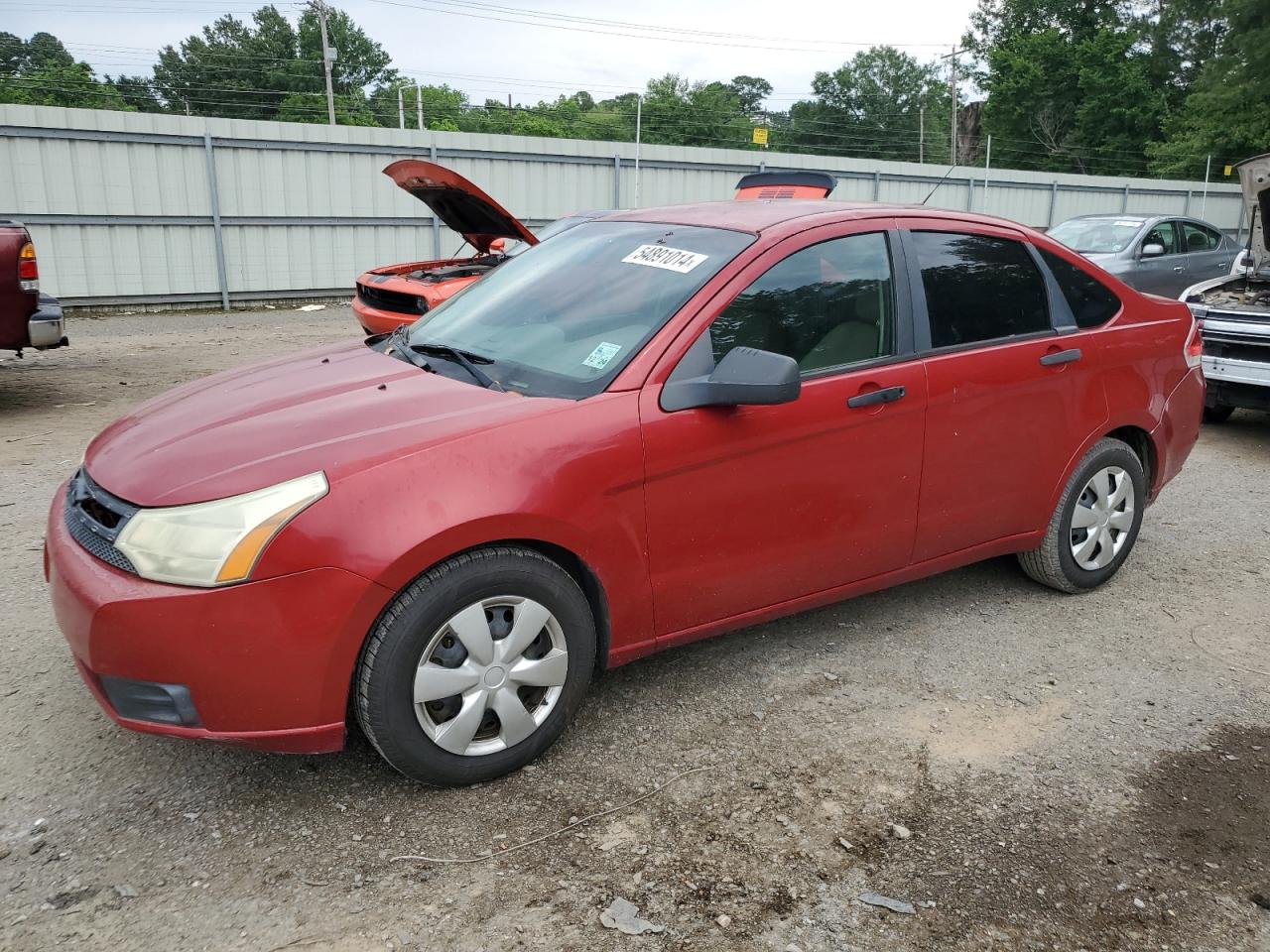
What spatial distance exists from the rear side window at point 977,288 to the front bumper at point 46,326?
6.57 meters

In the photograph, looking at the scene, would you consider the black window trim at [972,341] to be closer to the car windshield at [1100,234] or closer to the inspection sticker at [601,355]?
the inspection sticker at [601,355]

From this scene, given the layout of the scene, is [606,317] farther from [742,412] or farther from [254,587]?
[254,587]

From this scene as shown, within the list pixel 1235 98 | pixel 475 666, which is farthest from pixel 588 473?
pixel 1235 98

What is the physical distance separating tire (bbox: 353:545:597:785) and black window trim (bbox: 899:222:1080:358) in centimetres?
165

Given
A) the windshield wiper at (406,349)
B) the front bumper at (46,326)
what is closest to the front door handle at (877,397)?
the windshield wiper at (406,349)

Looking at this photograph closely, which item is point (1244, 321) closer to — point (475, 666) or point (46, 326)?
point (475, 666)

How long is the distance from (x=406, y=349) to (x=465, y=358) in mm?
395

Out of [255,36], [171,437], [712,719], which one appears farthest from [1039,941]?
[255,36]

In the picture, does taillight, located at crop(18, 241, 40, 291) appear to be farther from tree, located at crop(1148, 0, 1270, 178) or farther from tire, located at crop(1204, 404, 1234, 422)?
tree, located at crop(1148, 0, 1270, 178)

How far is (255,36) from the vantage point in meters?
69.8

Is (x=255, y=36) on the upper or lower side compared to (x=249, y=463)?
upper

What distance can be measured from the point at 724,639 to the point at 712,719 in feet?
2.14

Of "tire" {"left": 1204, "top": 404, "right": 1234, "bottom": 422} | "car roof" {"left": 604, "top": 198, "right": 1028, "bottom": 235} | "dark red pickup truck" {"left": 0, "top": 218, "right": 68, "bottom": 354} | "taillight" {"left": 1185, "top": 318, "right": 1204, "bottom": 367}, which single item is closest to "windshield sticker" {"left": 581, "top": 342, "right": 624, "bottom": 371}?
"car roof" {"left": 604, "top": 198, "right": 1028, "bottom": 235}

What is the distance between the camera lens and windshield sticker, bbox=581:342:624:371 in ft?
10.1
